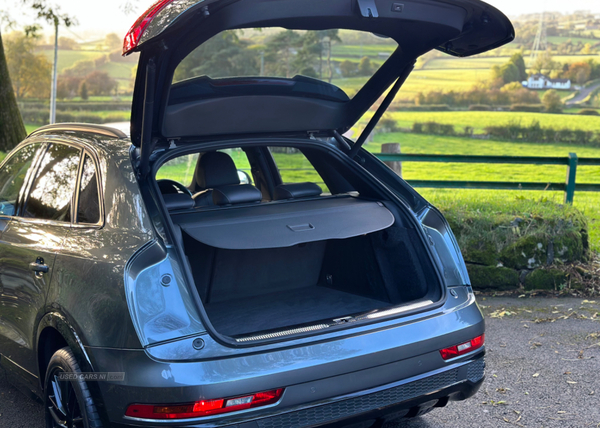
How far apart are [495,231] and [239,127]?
3.69 metres

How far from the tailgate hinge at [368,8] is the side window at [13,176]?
218 cm

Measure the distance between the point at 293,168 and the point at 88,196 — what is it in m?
2.82

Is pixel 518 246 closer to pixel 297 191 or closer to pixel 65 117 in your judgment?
pixel 297 191

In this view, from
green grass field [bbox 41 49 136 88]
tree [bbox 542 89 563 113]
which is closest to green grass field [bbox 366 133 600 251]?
tree [bbox 542 89 563 113]

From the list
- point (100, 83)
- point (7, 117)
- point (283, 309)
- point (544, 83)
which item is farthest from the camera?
point (100, 83)

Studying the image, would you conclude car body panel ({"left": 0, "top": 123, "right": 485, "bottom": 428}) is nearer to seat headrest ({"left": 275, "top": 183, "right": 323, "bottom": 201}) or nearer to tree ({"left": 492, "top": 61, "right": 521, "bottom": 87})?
seat headrest ({"left": 275, "top": 183, "right": 323, "bottom": 201})

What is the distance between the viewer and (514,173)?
29891mm

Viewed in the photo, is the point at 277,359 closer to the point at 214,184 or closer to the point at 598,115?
the point at 214,184

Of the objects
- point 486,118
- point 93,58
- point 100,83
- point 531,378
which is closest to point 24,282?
point 531,378

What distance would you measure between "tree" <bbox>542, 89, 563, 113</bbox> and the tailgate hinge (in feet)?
110

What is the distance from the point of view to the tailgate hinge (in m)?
2.61

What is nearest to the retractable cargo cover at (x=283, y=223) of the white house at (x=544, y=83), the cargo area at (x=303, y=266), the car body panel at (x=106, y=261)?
the cargo area at (x=303, y=266)

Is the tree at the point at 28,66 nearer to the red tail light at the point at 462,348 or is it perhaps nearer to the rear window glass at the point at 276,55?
the rear window glass at the point at 276,55

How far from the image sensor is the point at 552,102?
109 feet
